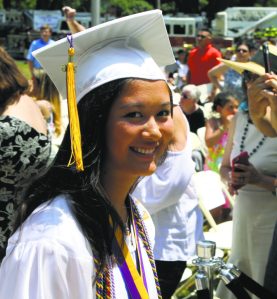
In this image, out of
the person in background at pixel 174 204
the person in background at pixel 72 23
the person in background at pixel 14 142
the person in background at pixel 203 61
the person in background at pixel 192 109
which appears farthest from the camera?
the person in background at pixel 203 61

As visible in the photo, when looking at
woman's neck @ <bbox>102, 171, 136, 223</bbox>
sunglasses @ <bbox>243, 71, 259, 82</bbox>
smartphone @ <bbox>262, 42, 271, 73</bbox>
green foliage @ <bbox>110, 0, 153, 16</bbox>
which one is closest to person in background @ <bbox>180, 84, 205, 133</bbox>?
sunglasses @ <bbox>243, 71, 259, 82</bbox>

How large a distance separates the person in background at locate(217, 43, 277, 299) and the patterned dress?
1.08 meters

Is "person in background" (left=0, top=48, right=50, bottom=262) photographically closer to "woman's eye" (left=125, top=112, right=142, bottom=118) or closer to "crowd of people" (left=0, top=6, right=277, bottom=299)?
"crowd of people" (left=0, top=6, right=277, bottom=299)

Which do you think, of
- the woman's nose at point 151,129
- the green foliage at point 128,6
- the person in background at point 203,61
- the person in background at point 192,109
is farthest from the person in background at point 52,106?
the green foliage at point 128,6

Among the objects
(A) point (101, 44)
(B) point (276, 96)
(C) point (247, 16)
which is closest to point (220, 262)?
(A) point (101, 44)

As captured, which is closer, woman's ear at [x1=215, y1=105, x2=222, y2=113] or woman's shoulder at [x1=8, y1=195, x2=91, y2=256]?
woman's shoulder at [x1=8, y1=195, x2=91, y2=256]

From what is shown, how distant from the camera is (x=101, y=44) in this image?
182 cm

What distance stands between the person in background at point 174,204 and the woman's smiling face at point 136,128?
1.46m

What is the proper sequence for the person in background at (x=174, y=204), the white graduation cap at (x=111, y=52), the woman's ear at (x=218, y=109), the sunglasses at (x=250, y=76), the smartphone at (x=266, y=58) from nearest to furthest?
the white graduation cap at (x=111, y=52) → the smartphone at (x=266, y=58) → the person in background at (x=174, y=204) → the sunglasses at (x=250, y=76) → the woman's ear at (x=218, y=109)

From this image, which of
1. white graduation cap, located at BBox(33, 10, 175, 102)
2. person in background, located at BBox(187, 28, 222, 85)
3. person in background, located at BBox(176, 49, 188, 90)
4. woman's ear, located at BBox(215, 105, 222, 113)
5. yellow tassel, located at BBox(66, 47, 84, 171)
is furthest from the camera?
person in background, located at BBox(176, 49, 188, 90)

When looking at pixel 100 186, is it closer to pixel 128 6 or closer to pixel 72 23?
pixel 72 23

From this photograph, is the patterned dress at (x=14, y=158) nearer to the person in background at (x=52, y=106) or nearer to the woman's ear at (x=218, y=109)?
the person in background at (x=52, y=106)

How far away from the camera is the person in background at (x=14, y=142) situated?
2807 millimetres

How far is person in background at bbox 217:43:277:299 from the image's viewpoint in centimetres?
345
